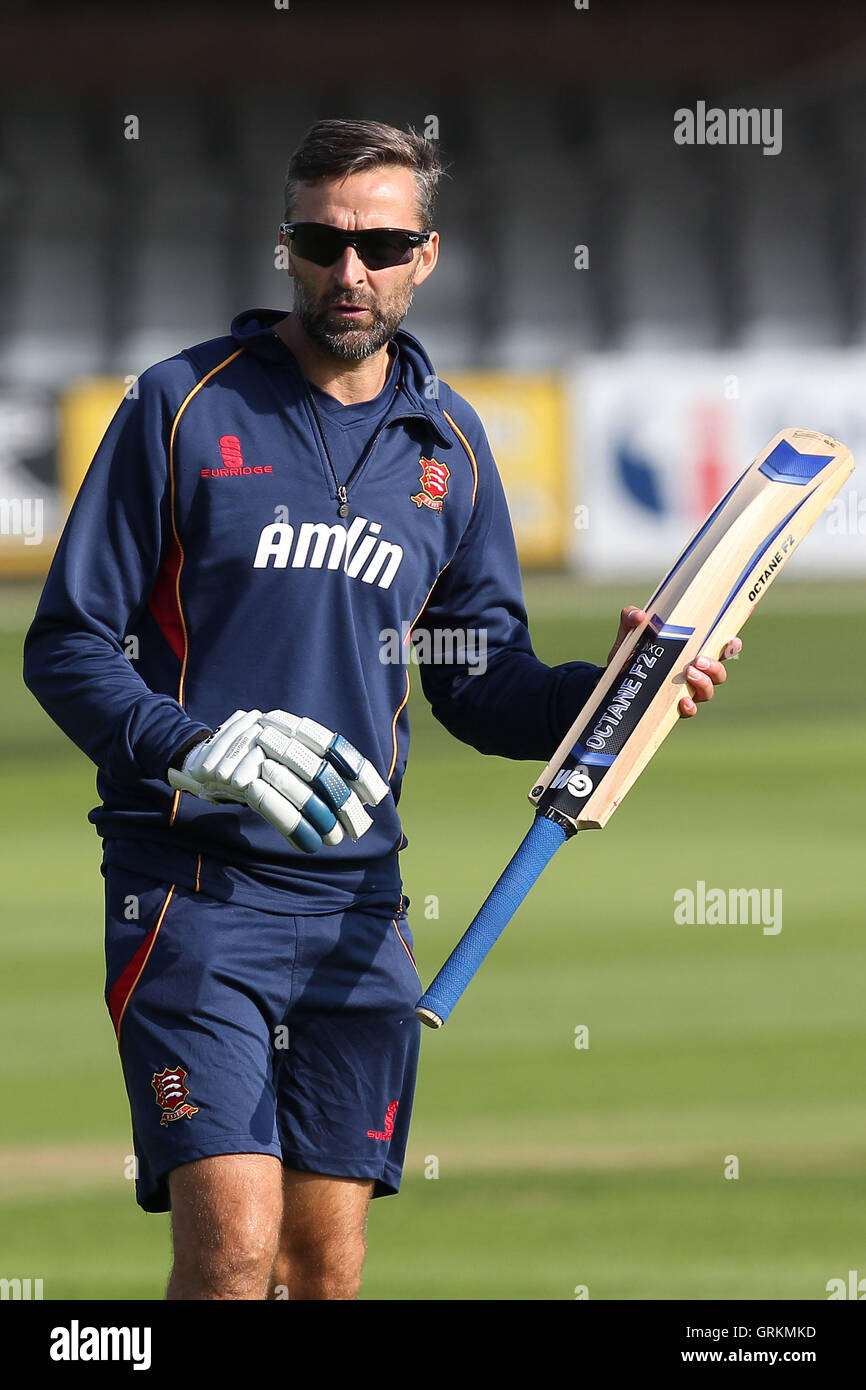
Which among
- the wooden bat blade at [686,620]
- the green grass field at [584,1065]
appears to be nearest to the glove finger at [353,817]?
the wooden bat blade at [686,620]

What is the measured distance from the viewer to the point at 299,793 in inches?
133

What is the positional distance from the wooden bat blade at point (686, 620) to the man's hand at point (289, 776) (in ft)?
1.41

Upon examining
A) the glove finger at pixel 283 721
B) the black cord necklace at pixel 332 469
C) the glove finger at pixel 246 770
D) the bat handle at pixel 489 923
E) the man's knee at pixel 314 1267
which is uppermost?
the black cord necklace at pixel 332 469

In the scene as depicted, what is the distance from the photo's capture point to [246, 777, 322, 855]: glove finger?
3.36m

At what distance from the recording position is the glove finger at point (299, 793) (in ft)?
11.1

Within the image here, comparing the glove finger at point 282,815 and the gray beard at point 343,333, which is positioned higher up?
the gray beard at point 343,333

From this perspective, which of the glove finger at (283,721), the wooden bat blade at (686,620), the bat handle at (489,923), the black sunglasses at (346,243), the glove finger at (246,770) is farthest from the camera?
the wooden bat blade at (686,620)

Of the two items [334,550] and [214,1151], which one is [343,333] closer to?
[334,550]

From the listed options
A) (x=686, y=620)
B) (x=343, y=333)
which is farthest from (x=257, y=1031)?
(x=343, y=333)

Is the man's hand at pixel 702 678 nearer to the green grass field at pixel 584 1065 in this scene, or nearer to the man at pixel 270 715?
the man at pixel 270 715

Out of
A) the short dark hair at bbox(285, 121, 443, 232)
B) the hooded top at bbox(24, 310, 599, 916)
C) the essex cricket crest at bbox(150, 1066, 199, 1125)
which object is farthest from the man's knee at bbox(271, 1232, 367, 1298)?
the short dark hair at bbox(285, 121, 443, 232)

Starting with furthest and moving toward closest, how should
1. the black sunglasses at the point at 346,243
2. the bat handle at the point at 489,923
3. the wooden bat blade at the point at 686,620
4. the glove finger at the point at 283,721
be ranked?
the wooden bat blade at the point at 686,620
the black sunglasses at the point at 346,243
the bat handle at the point at 489,923
the glove finger at the point at 283,721

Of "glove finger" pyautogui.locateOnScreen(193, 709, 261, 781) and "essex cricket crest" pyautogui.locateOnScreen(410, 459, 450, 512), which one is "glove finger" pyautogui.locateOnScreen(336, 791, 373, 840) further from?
"essex cricket crest" pyautogui.locateOnScreen(410, 459, 450, 512)
